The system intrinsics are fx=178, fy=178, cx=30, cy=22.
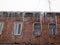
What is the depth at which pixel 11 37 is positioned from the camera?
60.3 feet

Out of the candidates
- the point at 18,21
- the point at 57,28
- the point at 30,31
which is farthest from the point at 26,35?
the point at 57,28

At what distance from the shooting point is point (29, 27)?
18.8 m

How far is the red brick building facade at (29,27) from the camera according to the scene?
59.8 feet

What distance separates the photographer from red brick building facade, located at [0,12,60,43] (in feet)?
59.8

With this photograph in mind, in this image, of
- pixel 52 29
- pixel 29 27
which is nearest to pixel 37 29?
pixel 29 27

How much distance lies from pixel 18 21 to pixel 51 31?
369cm

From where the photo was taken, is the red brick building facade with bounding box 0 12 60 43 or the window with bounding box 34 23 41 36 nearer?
the red brick building facade with bounding box 0 12 60 43

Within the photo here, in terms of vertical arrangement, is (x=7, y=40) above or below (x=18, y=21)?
below

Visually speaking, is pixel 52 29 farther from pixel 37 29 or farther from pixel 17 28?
pixel 17 28

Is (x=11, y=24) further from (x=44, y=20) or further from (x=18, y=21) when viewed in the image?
(x=44, y=20)

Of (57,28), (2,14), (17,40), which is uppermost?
(2,14)

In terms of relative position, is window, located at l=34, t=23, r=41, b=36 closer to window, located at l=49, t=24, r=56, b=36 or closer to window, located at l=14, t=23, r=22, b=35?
window, located at l=49, t=24, r=56, b=36

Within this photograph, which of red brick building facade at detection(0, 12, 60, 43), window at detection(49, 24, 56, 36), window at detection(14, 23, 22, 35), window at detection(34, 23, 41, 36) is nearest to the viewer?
red brick building facade at detection(0, 12, 60, 43)

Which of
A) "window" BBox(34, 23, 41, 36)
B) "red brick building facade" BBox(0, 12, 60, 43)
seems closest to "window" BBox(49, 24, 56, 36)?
"red brick building facade" BBox(0, 12, 60, 43)
